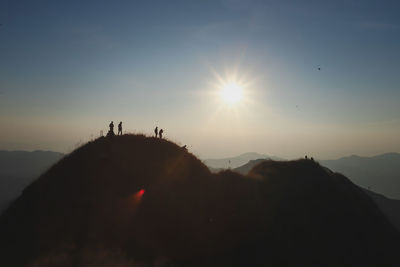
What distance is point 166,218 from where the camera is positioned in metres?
27.8

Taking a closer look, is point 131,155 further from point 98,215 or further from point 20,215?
point 20,215

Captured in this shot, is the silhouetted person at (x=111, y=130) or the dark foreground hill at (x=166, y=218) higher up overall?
the silhouetted person at (x=111, y=130)

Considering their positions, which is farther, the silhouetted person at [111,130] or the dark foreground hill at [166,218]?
the silhouetted person at [111,130]

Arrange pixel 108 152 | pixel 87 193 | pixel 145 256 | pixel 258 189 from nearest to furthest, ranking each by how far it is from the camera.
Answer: pixel 145 256
pixel 87 193
pixel 108 152
pixel 258 189

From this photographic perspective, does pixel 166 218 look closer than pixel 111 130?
Yes

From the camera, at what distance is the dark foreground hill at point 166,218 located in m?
22.5

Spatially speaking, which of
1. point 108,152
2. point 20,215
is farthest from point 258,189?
point 20,215

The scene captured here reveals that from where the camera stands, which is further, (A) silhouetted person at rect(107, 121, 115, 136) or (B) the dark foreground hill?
(A) silhouetted person at rect(107, 121, 115, 136)

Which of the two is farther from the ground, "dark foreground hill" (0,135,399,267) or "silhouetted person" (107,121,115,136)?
"silhouetted person" (107,121,115,136)

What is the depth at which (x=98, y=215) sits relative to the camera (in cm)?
2486

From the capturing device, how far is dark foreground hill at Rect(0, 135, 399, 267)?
→ 22.5 m

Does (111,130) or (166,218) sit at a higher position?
(111,130)

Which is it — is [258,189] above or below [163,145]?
below

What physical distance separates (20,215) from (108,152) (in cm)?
1010
